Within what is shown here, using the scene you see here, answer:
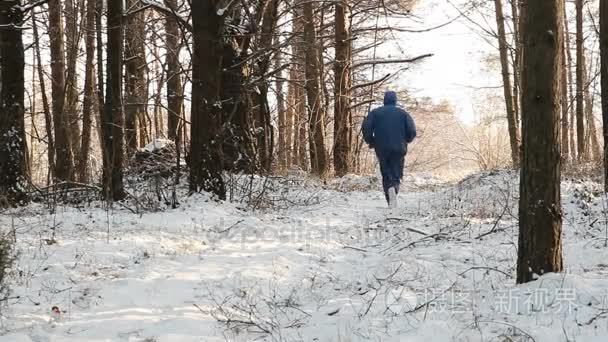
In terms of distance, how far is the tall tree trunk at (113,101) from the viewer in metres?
8.20

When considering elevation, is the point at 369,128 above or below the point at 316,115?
below

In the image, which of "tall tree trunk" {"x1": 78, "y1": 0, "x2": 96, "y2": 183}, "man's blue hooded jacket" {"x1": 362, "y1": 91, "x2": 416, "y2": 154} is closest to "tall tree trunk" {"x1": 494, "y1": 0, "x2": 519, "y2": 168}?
"man's blue hooded jacket" {"x1": 362, "y1": 91, "x2": 416, "y2": 154}

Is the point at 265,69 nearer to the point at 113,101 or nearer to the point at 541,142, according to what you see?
the point at 113,101

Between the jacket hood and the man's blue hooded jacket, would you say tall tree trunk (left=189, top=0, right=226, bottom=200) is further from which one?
the jacket hood

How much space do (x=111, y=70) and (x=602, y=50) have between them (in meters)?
7.08

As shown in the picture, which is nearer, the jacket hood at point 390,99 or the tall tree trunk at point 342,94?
the jacket hood at point 390,99

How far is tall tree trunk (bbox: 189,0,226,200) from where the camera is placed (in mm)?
8164

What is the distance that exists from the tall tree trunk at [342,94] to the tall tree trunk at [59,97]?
7.23 meters

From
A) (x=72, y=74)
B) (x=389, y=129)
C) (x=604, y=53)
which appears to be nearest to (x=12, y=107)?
(x=389, y=129)

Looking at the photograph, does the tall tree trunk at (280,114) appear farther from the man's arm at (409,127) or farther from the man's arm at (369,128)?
the man's arm at (409,127)

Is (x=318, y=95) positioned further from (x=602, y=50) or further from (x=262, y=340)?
(x=262, y=340)

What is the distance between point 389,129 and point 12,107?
19.1 feet

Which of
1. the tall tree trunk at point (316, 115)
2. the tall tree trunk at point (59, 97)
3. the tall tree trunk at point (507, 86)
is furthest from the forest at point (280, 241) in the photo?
the tall tree trunk at point (507, 86)

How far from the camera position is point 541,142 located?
161 inches
